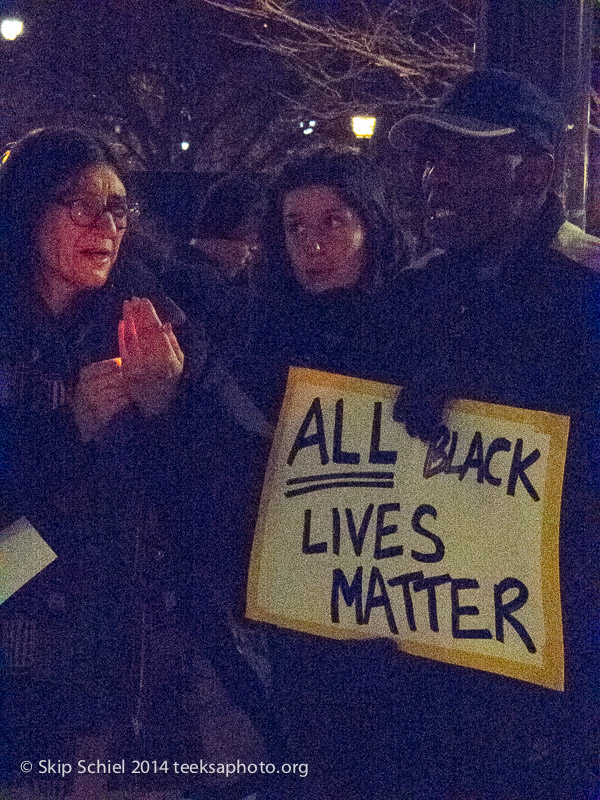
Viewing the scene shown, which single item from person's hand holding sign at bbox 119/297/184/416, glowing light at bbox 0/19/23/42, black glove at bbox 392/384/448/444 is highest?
glowing light at bbox 0/19/23/42

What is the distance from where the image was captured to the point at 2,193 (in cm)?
263

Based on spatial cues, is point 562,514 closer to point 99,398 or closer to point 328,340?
point 328,340

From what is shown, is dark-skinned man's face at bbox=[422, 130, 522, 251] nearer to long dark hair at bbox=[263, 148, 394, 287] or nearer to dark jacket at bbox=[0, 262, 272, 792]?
long dark hair at bbox=[263, 148, 394, 287]

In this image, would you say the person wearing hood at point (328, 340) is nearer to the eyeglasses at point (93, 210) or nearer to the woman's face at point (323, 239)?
the woman's face at point (323, 239)

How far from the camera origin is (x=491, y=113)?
251 centimetres

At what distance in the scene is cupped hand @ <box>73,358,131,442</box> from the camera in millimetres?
2492

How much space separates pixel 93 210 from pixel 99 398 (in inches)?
17.5

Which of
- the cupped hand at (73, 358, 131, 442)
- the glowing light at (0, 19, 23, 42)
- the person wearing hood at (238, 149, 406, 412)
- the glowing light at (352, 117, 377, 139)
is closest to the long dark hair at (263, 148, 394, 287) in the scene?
the person wearing hood at (238, 149, 406, 412)

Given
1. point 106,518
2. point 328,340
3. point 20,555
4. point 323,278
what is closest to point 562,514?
point 328,340

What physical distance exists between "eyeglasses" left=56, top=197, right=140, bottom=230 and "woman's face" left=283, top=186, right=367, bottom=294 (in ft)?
1.41

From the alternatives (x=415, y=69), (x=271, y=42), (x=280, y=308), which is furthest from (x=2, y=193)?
(x=271, y=42)

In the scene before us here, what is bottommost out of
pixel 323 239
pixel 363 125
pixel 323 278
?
pixel 323 278

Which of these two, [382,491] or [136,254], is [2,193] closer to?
[136,254]

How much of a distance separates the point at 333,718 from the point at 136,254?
1216mm
